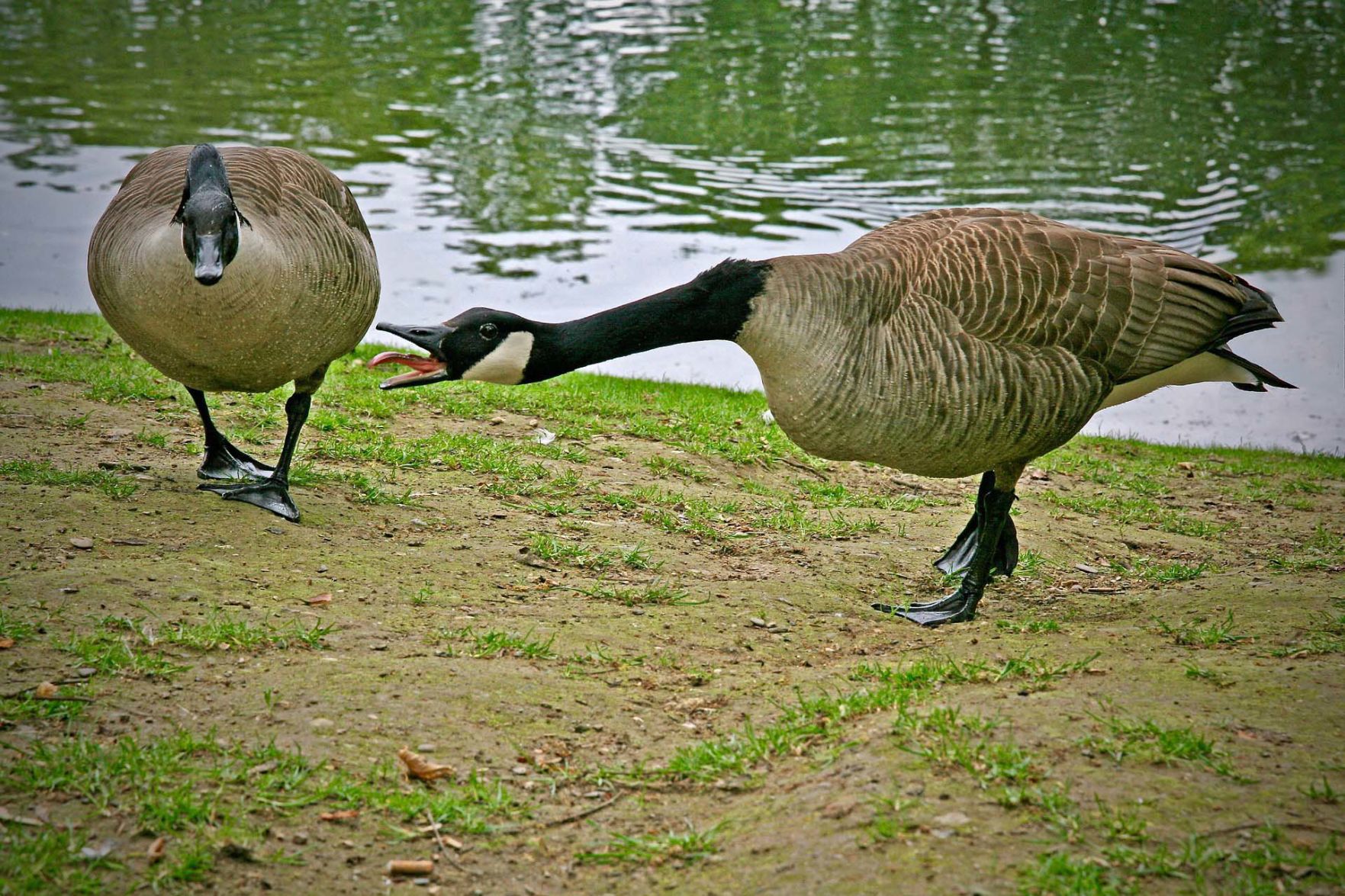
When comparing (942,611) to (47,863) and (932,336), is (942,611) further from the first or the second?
(47,863)

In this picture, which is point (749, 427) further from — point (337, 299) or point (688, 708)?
point (688, 708)

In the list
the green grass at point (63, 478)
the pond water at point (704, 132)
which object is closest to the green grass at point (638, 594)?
the green grass at point (63, 478)

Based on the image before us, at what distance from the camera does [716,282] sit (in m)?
5.34

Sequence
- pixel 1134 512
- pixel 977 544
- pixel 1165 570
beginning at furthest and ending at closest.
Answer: pixel 1134 512 → pixel 1165 570 → pixel 977 544

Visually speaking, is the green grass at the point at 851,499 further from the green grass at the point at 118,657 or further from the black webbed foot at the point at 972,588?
the green grass at the point at 118,657

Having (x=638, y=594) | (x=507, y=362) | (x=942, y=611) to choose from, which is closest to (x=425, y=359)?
(x=507, y=362)

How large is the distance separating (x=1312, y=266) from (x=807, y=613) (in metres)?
13.1

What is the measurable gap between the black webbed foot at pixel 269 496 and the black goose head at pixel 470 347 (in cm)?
145

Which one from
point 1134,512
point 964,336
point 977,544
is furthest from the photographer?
point 1134,512

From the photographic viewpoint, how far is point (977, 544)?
6.50 meters

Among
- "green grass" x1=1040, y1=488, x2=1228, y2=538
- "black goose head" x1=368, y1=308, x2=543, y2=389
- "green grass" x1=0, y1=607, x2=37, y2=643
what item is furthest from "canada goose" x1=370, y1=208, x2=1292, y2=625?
"green grass" x1=1040, y1=488, x2=1228, y2=538

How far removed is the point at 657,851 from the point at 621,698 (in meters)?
1.04

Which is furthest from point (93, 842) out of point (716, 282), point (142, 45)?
point (142, 45)

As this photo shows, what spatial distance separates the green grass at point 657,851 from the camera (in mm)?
3604
